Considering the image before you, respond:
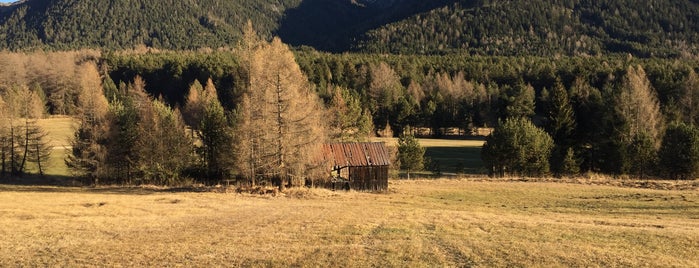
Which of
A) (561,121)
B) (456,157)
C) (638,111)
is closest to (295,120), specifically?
(561,121)

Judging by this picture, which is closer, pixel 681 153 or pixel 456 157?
pixel 681 153

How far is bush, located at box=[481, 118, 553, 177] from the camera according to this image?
48031 mm

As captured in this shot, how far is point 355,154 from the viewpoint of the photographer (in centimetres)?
4191

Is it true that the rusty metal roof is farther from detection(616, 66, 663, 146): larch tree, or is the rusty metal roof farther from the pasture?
detection(616, 66, 663, 146): larch tree

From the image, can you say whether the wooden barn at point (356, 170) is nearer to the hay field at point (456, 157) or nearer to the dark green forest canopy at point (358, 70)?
the hay field at point (456, 157)

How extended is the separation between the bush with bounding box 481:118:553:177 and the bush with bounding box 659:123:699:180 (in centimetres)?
1057

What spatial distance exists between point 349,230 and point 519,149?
32.3 m

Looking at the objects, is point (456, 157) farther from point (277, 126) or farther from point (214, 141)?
point (277, 126)

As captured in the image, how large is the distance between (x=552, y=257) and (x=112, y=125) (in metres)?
43.1

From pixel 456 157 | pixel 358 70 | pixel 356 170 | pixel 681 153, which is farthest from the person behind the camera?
pixel 358 70

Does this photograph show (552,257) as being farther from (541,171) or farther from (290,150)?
(541,171)

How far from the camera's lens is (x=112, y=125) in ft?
153

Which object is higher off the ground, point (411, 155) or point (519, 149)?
point (519, 149)

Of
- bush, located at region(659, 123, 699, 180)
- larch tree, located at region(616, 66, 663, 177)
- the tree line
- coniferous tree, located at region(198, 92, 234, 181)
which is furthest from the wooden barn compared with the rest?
bush, located at region(659, 123, 699, 180)
